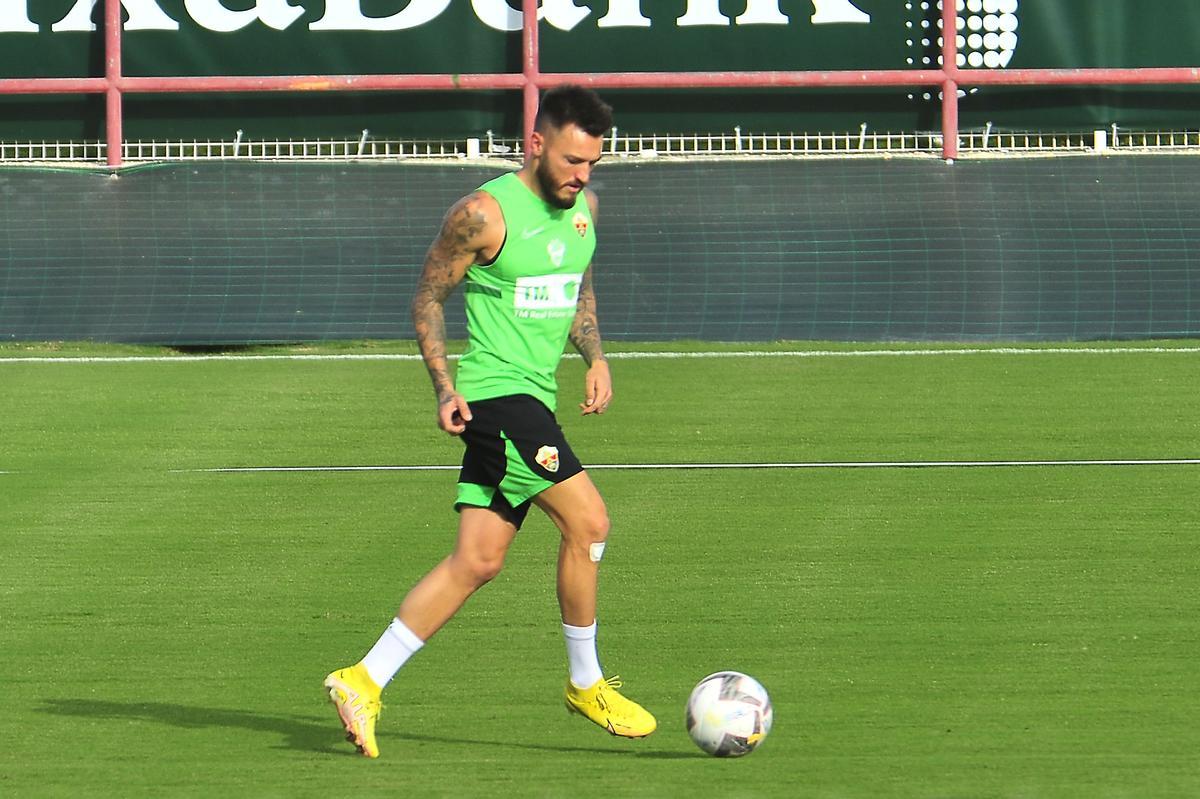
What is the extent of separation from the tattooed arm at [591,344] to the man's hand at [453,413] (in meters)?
0.66

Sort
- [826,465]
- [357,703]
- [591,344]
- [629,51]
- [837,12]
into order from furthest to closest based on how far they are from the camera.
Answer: [629,51], [837,12], [826,465], [591,344], [357,703]

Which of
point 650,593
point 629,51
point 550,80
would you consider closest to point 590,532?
point 650,593

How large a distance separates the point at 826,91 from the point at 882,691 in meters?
14.7

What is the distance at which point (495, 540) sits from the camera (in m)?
6.57

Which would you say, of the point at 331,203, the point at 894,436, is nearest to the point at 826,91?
the point at 331,203

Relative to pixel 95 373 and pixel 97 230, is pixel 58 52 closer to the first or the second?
pixel 97 230

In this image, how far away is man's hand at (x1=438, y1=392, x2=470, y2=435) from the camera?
20.8 ft

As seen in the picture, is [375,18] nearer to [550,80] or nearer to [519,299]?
[550,80]

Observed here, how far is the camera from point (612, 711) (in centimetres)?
655

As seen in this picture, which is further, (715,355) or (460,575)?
(715,355)

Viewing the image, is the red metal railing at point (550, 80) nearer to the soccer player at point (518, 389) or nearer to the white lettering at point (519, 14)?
the white lettering at point (519, 14)

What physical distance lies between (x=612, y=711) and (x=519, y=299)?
133 cm

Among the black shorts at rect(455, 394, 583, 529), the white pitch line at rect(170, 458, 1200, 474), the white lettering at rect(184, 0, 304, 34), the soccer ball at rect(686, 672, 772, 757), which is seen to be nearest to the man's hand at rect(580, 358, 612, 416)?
the black shorts at rect(455, 394, 583, 529)

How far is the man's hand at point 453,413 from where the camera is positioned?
633cm
